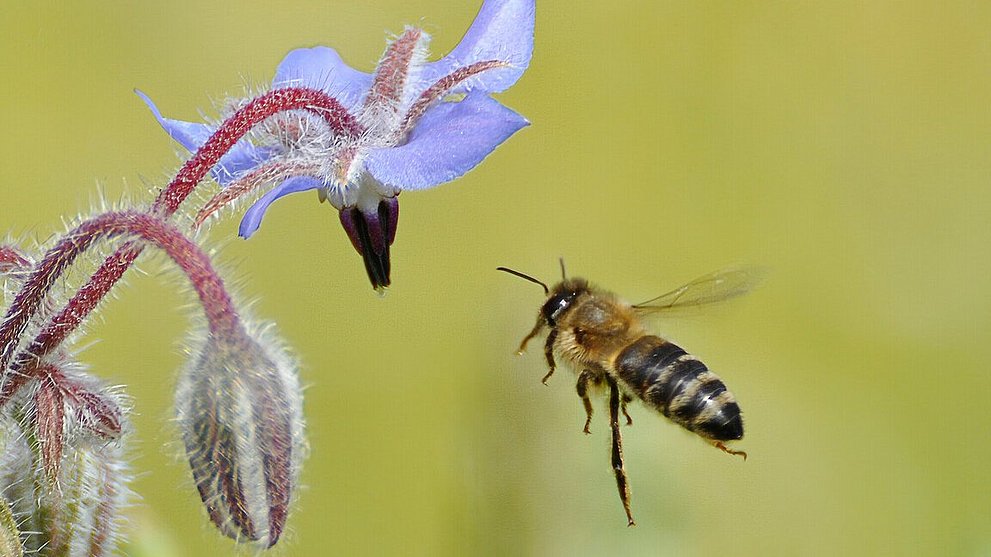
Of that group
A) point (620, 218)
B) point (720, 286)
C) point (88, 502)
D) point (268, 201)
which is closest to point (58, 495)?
point (88, 502)

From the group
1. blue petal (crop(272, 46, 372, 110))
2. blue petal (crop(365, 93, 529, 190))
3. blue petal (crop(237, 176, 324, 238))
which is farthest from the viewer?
blue petal (crop(272, 46, 372, 110))

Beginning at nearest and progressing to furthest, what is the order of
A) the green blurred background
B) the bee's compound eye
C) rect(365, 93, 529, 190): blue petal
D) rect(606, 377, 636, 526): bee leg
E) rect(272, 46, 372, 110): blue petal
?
rect(365, 93, 529, 190): blue petal, rect(272, 46, 372, 110): blue petal, rect(606, 377, 636, 526): bee leg, the bee's compound eye, the green blurred background

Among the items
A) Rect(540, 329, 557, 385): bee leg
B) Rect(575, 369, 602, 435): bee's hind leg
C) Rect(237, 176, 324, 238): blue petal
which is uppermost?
Rect(540, 329, 557, 385): bee leg

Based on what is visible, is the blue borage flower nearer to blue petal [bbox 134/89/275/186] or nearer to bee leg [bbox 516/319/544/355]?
blue petal [bbox 134/89/275/186]

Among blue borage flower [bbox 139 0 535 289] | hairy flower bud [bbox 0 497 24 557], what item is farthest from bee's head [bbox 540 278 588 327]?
hairy flower bud [bbox 0 497 24 557]

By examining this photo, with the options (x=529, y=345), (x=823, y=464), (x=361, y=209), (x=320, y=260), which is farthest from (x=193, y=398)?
(x=320, y=260)

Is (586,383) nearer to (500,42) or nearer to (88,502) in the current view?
→ (500,42)
